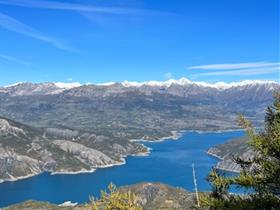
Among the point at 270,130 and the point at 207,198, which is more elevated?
the point at 270,130

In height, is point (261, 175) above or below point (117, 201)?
above

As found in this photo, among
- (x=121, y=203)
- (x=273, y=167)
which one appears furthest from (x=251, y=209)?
(x=121, y=203)

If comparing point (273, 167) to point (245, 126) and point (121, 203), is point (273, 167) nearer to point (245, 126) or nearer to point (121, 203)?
point (245, 126)

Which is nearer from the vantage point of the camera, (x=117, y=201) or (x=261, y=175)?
(x=261, y=175)

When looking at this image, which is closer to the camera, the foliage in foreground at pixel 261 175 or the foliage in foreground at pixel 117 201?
the foliage in foreground at pixel 261 175

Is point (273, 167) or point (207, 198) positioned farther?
point (207, 198)

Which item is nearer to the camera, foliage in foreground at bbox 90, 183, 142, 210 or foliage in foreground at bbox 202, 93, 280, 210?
foliage in foreground at bbox 202, 93, 280, 210

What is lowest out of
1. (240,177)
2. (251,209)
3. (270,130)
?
(251,209)
